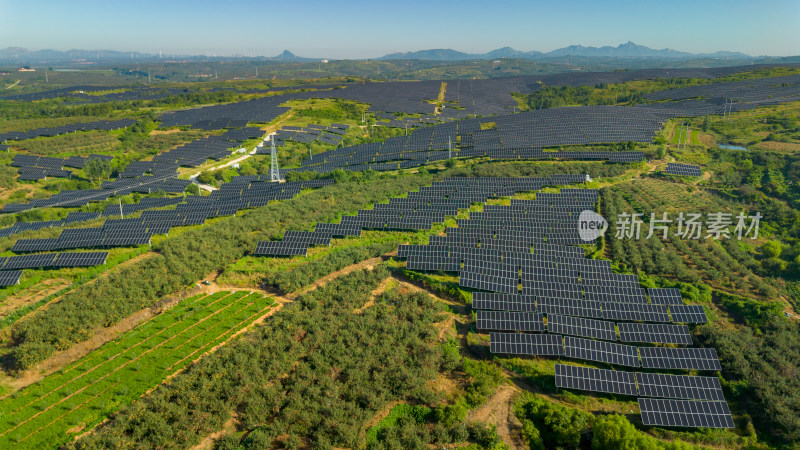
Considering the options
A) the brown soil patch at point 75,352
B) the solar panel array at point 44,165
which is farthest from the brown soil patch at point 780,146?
the solar panel array at point 44,165

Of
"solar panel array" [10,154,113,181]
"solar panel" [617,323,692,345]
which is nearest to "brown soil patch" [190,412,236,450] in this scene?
"solar panel" [617,323,692,345]

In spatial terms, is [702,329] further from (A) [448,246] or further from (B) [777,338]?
(A) [448,246]

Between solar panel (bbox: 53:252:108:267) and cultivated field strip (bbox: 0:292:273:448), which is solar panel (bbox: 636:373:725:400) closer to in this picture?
cultivated field strip (bbox: 0:292:273:448)

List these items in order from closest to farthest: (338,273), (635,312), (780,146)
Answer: (635,312), (338,273), (780,146)

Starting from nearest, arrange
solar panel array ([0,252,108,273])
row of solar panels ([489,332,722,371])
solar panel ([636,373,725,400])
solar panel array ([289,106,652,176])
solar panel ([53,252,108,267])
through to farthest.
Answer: solar panel ([636,373,725,400])
row of solar panels ([489,332,722,371])
solar panel array ([0,252,108,273])
solar panel ([53,252,108,267])
solar panel array ([289,106,652,176])

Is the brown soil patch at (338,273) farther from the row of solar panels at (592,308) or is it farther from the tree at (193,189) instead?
the tree at (193,189)

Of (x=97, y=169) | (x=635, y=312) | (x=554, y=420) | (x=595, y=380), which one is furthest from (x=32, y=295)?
(x=97, y=169)

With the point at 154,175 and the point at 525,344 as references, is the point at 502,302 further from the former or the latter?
the point at 154,175
